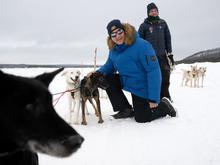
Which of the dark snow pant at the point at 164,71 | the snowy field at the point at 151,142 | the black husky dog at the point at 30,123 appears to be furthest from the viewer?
the dark snow pant at the point at 164,71

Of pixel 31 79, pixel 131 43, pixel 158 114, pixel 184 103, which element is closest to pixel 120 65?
pixel 131 43

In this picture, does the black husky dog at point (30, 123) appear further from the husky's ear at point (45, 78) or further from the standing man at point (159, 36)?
the standing man at point (159, 36)

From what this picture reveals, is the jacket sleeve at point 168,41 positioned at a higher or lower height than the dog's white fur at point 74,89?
higher

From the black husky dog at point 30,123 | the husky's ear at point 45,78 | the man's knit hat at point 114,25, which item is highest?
the man's knit hat at point 114,25

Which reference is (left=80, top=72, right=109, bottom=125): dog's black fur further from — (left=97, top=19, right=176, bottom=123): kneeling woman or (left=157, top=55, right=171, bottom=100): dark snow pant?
(left=157, top=55, right=171, bottom=100): dark snow pant

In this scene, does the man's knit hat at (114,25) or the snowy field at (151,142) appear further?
the man's knit hat at (114,25)

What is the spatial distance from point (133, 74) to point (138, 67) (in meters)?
0.13

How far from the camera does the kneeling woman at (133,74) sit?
5.58 meters

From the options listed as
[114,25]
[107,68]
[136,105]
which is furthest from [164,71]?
[114,25]

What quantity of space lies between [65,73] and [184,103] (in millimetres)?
2492

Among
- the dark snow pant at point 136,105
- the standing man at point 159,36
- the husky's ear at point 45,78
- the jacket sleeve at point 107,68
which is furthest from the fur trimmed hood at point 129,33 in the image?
the husky's ear at point 45,78

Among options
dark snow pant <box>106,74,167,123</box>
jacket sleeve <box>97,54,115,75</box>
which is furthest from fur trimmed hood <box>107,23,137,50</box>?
dark snow pant <box>106,74,167,123</box>

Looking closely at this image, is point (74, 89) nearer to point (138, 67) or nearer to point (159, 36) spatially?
point (138, 67)

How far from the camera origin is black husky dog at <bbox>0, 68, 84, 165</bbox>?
2.06m
